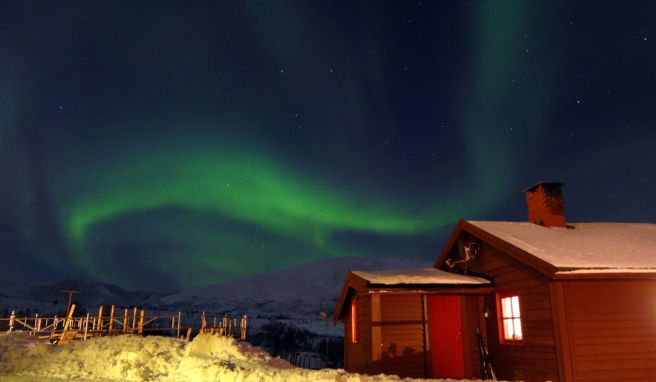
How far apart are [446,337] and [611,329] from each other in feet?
19.0

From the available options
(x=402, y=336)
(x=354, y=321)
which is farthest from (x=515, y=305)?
(x=354, y=321)

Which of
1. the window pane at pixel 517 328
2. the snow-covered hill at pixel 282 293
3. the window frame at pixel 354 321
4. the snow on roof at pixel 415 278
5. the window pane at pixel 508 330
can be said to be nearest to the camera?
the window pane at pixel 517 328

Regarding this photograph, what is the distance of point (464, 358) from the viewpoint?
14.9 metres

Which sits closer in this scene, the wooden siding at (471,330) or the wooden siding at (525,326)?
the wooden siding at (525,326)

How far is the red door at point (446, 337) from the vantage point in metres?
15.8

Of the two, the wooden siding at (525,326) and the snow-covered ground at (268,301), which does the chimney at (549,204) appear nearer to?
the wooden siding at (525,326)

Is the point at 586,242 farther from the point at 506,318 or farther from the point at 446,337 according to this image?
the point at 446,337

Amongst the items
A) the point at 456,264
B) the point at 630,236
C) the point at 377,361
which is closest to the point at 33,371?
the point at 377,361

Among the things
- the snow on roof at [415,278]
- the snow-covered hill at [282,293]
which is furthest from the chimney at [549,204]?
the snow-covered hill at [282,293]

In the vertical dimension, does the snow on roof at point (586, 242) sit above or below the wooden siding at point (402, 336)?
above

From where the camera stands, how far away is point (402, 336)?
A: 1441 cm

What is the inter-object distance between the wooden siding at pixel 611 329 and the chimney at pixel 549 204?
4641mm

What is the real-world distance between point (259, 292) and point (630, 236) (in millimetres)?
113885

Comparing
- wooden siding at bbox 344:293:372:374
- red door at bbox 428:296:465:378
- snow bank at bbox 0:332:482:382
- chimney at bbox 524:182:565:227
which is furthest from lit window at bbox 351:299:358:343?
chimney at bbox 524:182:565:227
